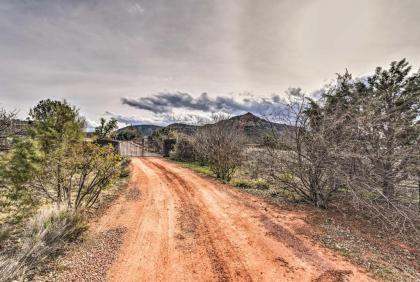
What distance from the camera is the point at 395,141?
23.7 feet

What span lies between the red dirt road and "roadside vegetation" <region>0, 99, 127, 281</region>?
103cm

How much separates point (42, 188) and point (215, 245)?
486 centimetres

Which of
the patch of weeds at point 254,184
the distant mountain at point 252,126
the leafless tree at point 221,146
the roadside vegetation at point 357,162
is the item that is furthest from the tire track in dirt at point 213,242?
the leafless tree at point 221,146

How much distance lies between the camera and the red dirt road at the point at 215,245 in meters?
3.64

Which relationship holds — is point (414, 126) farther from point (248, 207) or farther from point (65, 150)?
point (65, 150)

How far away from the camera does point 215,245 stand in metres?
4.59

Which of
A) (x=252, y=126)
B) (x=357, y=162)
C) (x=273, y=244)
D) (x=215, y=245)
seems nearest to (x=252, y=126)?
(x=252, y=126)

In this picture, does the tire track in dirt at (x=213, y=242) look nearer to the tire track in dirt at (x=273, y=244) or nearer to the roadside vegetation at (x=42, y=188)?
the tire track in dirt at (x=273, y=244)

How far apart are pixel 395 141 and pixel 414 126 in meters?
1.06

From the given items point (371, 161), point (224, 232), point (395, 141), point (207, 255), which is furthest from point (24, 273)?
point (395, 141)

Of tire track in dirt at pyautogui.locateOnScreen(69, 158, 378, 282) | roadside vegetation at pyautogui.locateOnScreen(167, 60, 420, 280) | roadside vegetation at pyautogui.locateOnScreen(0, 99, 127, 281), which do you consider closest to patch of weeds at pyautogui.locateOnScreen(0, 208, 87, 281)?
roadside vegetation at pyautogui.locateOnScreen(0, 99, 127, 281)

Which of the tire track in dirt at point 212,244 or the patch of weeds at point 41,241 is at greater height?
the patch of weeds at point 41,241

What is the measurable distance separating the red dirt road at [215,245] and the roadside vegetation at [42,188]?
40.4 inches

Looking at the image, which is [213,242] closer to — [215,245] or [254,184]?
[215,245]
